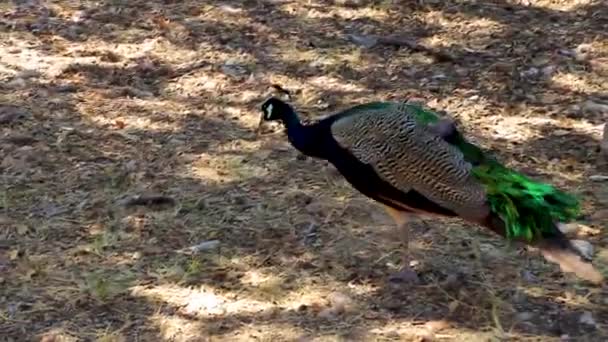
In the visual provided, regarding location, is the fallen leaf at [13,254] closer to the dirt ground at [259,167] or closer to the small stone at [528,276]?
the dirt ground at [259,167]

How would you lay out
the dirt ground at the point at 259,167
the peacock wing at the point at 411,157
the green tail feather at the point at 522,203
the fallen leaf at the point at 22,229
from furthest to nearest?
the fallen leaf at the point at 22,229 < the dirt ground at the point at 259,167 < the peacock wing at the point at 411,157 < the green tail feather at the point at 522,203

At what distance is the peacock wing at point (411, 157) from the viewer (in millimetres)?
3490

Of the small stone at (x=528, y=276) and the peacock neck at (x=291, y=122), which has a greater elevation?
the peacock neck at (x=291, y=122)

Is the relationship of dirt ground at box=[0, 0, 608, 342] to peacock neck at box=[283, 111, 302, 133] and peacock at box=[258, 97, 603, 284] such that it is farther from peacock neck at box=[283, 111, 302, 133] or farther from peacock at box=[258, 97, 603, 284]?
peacock neck at box=[283, 111, 302, 133]

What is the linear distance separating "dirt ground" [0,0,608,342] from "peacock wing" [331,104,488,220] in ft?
1.27

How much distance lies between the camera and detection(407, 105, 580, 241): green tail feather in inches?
133

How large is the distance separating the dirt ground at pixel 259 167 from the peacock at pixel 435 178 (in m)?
0.27

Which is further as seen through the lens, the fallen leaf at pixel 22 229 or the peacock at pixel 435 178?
the fallen leaf at pixel 22 229

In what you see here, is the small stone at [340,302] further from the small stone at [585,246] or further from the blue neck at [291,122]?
the small stone at [585,246]

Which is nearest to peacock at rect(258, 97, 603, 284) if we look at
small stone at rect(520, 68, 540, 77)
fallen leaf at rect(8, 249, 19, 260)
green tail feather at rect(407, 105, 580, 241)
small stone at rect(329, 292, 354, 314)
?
green tail feather at rect(407, 105, 580, 241)

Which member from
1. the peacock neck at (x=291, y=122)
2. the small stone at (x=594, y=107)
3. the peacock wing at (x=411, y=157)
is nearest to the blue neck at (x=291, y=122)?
the peacock neck at (x=291, y=122)

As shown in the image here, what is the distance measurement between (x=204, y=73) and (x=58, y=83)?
2.36 ft

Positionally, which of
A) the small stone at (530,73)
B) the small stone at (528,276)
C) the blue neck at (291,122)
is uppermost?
the blue neck at (291,122)

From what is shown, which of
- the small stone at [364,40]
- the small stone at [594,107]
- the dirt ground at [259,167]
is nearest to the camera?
the dirt ground at [259,167]
